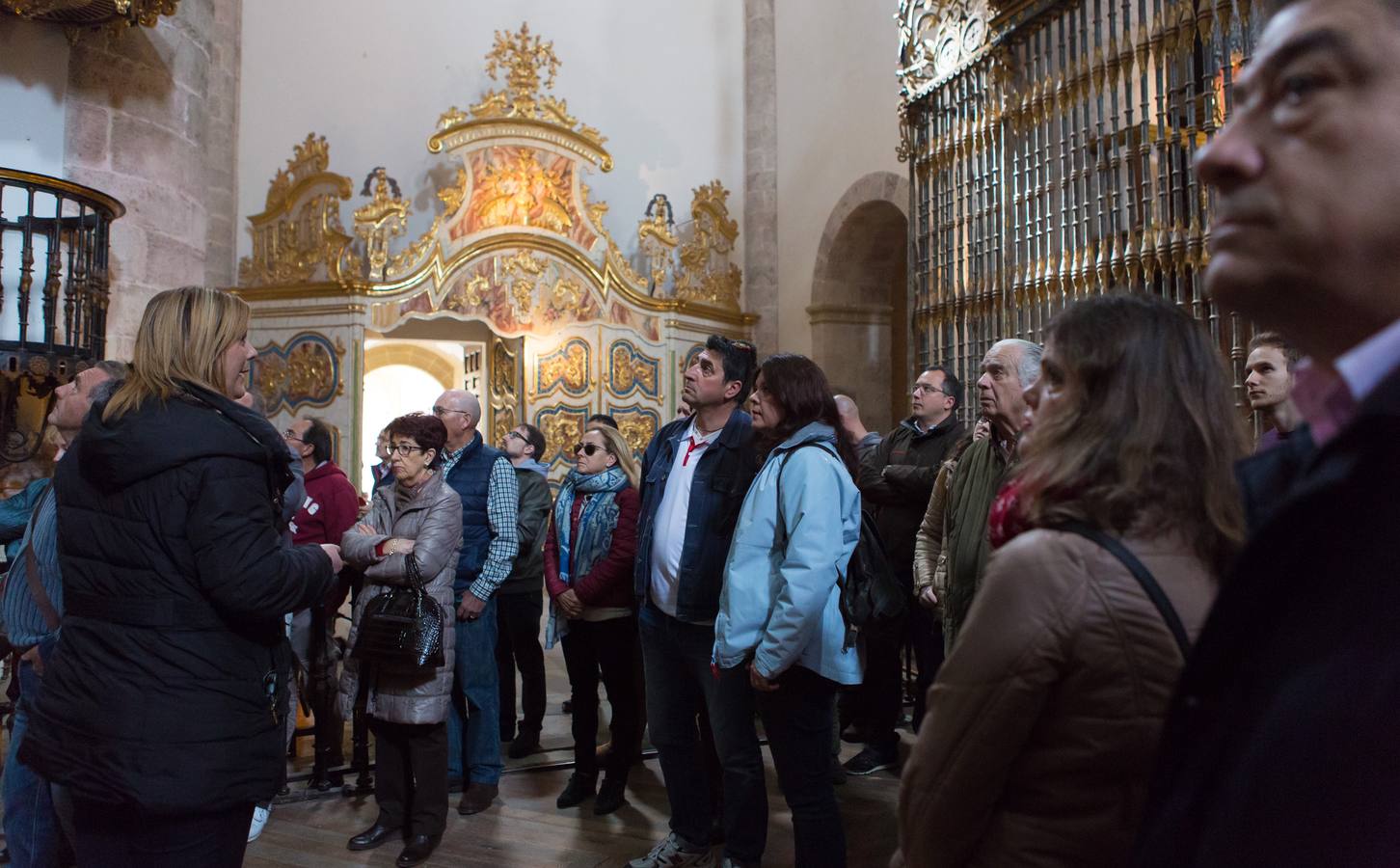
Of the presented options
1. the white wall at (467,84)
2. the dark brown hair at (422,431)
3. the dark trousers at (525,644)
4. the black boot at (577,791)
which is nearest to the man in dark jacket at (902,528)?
the black boot at (577,791)

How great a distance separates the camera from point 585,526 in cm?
410

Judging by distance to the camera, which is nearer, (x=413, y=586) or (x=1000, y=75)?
(x=413, y=586)

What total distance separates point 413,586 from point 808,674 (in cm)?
137

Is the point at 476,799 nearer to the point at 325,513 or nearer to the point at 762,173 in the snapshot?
the point at 325,513

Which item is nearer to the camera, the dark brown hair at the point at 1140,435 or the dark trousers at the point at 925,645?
the dark brown hair at the point at 1140,435

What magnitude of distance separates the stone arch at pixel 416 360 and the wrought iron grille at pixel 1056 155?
1001 cm

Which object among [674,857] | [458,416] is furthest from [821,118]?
[674,857]

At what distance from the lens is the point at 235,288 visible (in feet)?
33.3

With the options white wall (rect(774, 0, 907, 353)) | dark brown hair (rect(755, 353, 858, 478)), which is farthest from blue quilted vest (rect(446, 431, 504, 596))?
white wall (rect(774, 0, 907, 353))

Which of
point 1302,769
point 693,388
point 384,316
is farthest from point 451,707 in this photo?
point 384,316

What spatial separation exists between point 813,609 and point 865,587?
0.28 m

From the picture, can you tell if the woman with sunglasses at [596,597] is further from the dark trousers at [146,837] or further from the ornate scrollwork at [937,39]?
the ornate scrollwork at [937,39]

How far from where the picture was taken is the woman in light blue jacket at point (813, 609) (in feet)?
8.75

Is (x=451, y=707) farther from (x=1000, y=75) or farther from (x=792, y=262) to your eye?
(x=792, y=262)
